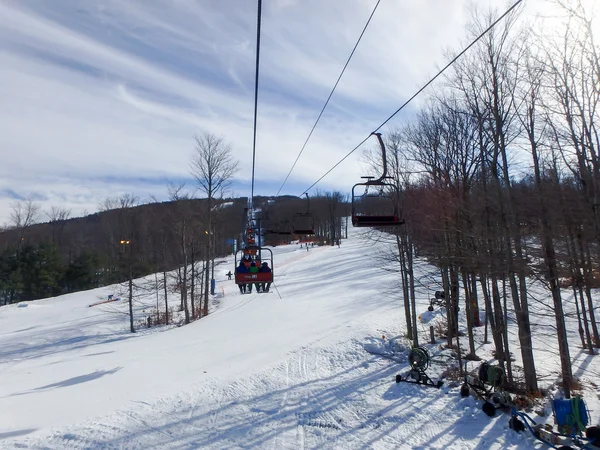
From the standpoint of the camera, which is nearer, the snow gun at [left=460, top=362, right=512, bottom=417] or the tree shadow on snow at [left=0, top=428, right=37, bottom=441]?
the tree shadow on snow at [left=0, top=428, right=37, bottom=441]

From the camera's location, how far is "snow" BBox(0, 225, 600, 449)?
299 inches

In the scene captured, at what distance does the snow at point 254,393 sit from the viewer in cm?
760

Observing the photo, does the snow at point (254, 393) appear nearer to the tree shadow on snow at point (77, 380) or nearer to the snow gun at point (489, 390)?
the tree shadow on snow at point (77, 380)

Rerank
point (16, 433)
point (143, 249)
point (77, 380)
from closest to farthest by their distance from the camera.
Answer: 1. point (16, 433)
2. point (77, 380)
3. point (143, 249)

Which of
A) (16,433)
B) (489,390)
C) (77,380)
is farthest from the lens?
(77,380)

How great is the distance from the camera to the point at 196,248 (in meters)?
25.7

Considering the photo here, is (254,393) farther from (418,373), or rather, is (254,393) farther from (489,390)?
(489,390)

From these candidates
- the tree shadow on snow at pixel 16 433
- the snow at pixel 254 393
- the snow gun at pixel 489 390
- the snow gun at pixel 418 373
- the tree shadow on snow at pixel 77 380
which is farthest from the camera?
the snow gun at pixel 418 373

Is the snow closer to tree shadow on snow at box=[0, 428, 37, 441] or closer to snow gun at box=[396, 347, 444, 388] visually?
tree shadow on snow at box=[0, 428, 37, 441]

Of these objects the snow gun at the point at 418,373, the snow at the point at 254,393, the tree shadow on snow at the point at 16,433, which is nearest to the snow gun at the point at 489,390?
the snow at the point at 254,393

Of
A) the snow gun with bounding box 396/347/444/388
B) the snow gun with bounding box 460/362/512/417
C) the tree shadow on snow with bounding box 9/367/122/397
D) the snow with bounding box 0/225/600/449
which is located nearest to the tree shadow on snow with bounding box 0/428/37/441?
the snow with bounding box 0/225/600/449

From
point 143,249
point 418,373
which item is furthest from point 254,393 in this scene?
point 143,249

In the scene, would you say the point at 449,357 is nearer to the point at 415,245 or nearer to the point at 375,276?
the point at 415,245

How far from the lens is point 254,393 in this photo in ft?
33.0
